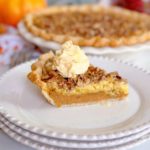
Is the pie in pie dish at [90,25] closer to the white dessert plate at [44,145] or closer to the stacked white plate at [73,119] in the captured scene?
the stacked white plate at [73,119]

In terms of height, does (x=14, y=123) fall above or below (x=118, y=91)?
below

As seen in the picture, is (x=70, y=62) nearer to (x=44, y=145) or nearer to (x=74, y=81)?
(x=74, y=81)

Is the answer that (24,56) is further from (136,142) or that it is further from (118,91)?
(136,142)

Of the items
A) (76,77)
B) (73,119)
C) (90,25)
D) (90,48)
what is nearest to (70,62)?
(76,77)

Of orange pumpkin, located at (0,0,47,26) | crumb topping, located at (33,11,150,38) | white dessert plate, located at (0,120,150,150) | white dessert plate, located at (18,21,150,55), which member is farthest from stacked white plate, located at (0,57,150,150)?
orange pumpkin, located at (0,0,47,26)

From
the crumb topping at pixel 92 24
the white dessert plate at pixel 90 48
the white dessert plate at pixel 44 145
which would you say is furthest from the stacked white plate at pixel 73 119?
the crumb topping at pixel 92 24

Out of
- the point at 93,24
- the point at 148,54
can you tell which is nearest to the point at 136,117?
the point at 148,54

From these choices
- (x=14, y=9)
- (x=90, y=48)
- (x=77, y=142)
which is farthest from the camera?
(x=14, y=9)

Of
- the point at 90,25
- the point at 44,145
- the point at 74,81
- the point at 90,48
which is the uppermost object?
the point at 90,25
